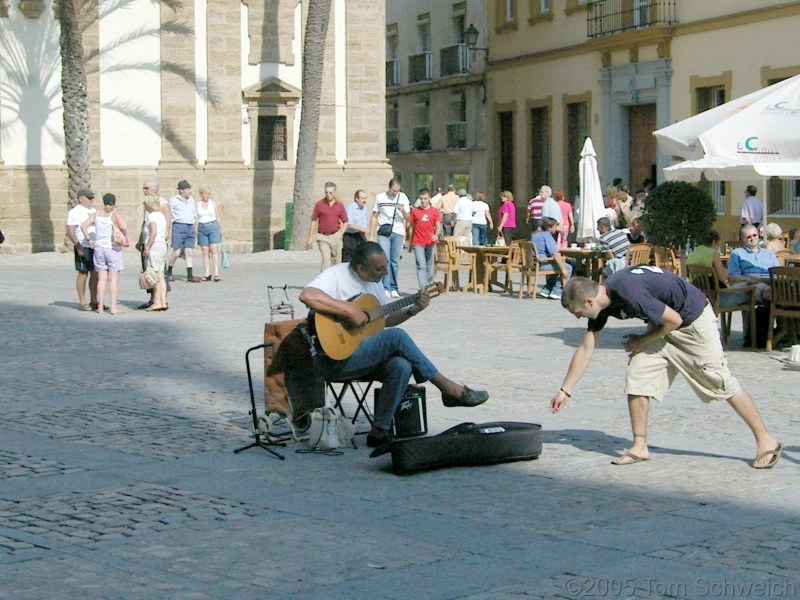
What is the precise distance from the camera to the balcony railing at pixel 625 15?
32.5 meters

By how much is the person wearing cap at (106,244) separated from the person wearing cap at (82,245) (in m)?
0.14

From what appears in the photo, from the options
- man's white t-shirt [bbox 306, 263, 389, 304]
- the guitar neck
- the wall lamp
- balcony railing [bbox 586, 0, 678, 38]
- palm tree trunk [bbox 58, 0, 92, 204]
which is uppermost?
the wall lamp

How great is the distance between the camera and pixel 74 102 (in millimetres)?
30344

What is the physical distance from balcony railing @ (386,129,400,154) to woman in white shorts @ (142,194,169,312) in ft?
103

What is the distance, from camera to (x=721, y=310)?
45.7 ft

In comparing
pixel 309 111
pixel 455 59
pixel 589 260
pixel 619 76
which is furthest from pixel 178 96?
pixel 589 260

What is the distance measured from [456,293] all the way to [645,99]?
13442mm

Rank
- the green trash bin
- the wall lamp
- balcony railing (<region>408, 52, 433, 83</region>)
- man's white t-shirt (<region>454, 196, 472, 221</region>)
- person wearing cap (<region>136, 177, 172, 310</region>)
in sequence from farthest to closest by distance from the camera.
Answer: balcony railing (<region>408, 52, 433, 83</region>)
the wall lamp
the green trash bin
man's white t-shirt (<region>454, 196, 472, 221</region>)
person wearing cap (<region>136, 177, 172, 310</region>)

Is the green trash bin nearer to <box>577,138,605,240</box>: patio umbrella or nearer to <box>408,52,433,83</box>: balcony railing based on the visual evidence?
<box>577,138,605,240</box>: patio umbrella

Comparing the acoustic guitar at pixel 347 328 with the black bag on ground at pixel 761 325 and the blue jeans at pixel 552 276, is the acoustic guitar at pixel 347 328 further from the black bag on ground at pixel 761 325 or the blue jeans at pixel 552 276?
the blue jeans at pixel 552 276

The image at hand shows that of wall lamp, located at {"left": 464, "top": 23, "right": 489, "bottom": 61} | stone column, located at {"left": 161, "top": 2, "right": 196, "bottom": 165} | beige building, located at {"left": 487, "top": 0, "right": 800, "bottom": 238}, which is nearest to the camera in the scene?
beige building, located at {"left": 487, "top": 0, "right": 800, "bottom": 238}

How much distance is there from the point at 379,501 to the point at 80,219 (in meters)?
11.9

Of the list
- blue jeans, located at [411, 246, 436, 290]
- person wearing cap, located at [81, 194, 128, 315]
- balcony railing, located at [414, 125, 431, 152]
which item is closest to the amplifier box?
person wearing cap, located at [81, 194, 128, 315]

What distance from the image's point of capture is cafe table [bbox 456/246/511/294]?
21375 mm
